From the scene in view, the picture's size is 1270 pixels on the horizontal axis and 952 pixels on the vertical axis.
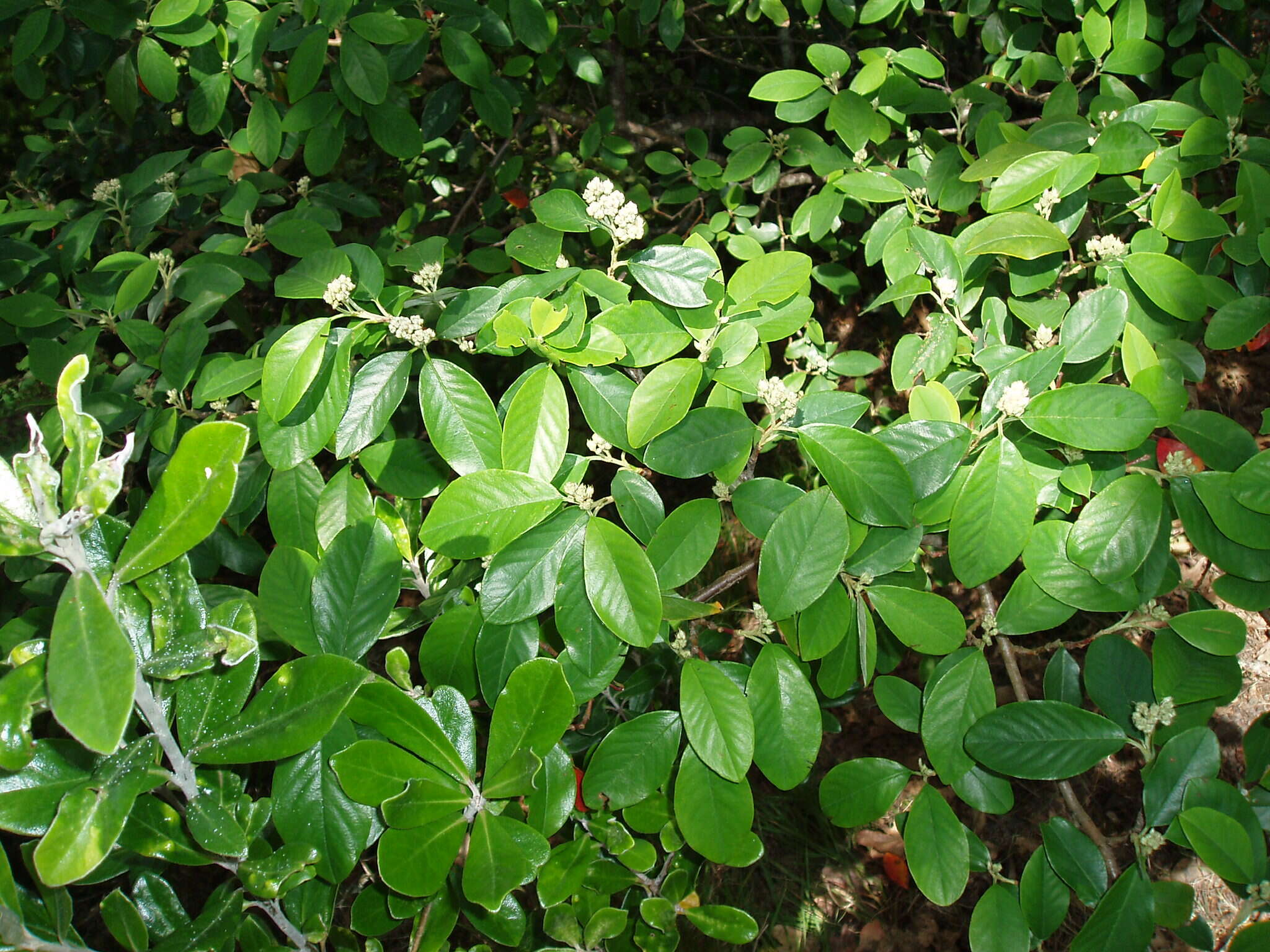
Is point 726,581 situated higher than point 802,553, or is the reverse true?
point 802,553

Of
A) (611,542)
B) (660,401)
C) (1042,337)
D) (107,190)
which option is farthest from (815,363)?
(107,190)

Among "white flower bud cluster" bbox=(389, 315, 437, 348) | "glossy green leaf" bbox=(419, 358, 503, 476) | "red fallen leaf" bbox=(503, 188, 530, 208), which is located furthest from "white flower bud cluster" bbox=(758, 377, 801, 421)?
"red fallen leaf" bbox=(503, 188, 530, 208)

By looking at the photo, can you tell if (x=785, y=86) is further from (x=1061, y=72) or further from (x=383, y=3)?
(x=383, y=3)

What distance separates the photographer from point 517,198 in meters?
2.69

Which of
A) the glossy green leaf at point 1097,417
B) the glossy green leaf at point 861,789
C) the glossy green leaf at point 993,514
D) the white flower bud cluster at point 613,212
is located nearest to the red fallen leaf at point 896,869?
the glossy green leaf at point 861,789

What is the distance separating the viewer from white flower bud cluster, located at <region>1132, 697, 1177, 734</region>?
1.16 m

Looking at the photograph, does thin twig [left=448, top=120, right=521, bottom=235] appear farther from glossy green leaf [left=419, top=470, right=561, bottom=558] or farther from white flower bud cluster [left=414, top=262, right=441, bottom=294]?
glossy green leaf [left=419, top=470, right=561, bottom=558]

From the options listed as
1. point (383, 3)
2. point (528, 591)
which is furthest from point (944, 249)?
point (383, 3)

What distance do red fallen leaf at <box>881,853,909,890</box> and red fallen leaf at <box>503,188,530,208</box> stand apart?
7.21ft

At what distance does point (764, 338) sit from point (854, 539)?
12.8 inches

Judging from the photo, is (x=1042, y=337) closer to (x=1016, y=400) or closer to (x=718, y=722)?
(x=1016, y=400)

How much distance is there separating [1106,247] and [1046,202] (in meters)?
0.13

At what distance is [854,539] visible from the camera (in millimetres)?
1079

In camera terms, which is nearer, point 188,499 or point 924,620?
point 188,499
